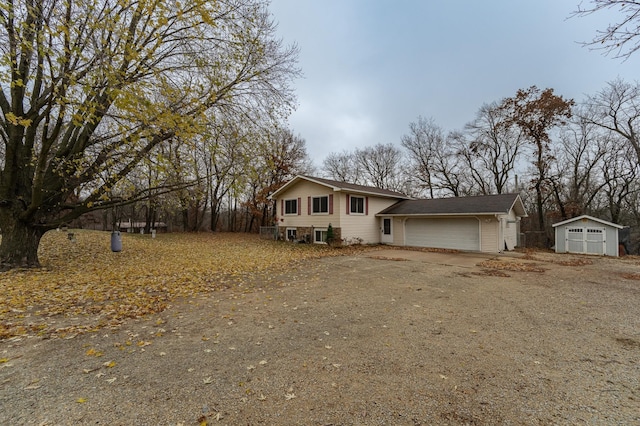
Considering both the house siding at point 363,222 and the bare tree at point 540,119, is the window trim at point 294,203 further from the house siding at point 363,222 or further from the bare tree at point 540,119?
the bare tree at point 540,119

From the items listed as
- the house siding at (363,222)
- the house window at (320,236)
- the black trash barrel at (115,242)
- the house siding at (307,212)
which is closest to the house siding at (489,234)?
the house siding at (363,222)

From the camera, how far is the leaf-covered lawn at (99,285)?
14.2ft

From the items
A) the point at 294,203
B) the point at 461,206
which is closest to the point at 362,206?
the point at 294,203

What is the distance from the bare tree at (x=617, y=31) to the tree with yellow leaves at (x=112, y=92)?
6.80 meters

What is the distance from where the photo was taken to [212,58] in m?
7.70

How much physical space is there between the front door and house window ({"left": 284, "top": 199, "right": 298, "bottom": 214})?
5.87 meters

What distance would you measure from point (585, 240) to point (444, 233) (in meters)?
6.84

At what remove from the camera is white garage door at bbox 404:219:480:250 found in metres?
14.9

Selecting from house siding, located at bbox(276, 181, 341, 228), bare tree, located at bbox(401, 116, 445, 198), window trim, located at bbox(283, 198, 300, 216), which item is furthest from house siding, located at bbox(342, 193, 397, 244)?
bare tree, located at bbox(401, 116, 445, 198)

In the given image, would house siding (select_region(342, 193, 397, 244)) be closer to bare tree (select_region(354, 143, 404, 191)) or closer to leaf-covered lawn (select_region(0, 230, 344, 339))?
leaf-covered lawn (select_region(0, 230, 344, 339))

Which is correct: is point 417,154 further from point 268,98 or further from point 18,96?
point 18,96

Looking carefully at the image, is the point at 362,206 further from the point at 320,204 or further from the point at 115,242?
the point at 115,242

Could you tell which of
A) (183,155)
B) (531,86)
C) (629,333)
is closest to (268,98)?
(183,155)

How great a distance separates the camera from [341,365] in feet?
10.1
